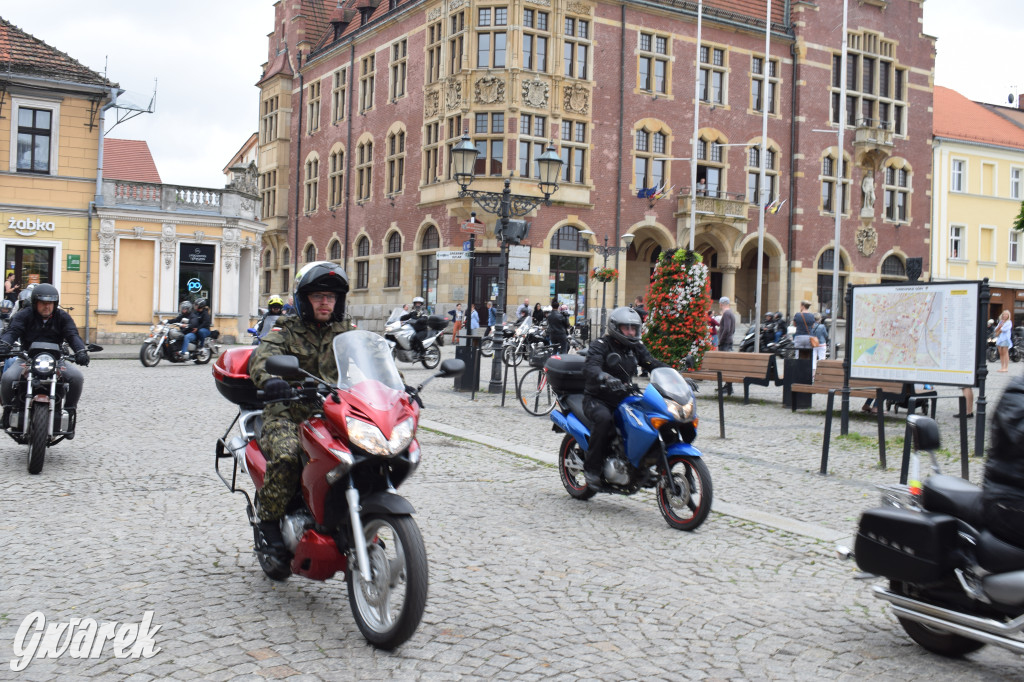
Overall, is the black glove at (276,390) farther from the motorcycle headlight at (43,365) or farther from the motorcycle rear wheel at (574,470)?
the motorcycle headlight at (43,365)

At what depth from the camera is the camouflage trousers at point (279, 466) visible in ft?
14.8

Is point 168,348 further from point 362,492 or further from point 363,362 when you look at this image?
point 362,492

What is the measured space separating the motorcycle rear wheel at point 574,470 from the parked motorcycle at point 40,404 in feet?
14.5

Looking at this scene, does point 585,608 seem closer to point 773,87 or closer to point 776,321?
point 776,321

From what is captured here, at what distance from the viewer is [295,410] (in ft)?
15.7

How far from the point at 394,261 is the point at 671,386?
37223mm

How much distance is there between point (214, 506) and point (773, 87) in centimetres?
4125

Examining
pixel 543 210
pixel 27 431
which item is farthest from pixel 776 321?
pixel 27 431

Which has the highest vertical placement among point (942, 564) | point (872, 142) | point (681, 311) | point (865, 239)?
point (872, 142)

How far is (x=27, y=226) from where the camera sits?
30969 millimetres

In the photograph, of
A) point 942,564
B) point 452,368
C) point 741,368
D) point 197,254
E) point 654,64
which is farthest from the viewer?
point 654,64

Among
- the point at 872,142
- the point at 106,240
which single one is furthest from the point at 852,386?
the point at 872,142

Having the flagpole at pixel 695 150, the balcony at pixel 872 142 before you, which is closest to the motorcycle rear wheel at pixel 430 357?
the flagpole at pixel 695 150

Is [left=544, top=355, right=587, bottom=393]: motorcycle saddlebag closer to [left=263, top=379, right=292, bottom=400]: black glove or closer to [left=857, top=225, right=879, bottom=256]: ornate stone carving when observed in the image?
[left=263, top=379, right=292, bottom=400]: black glove
